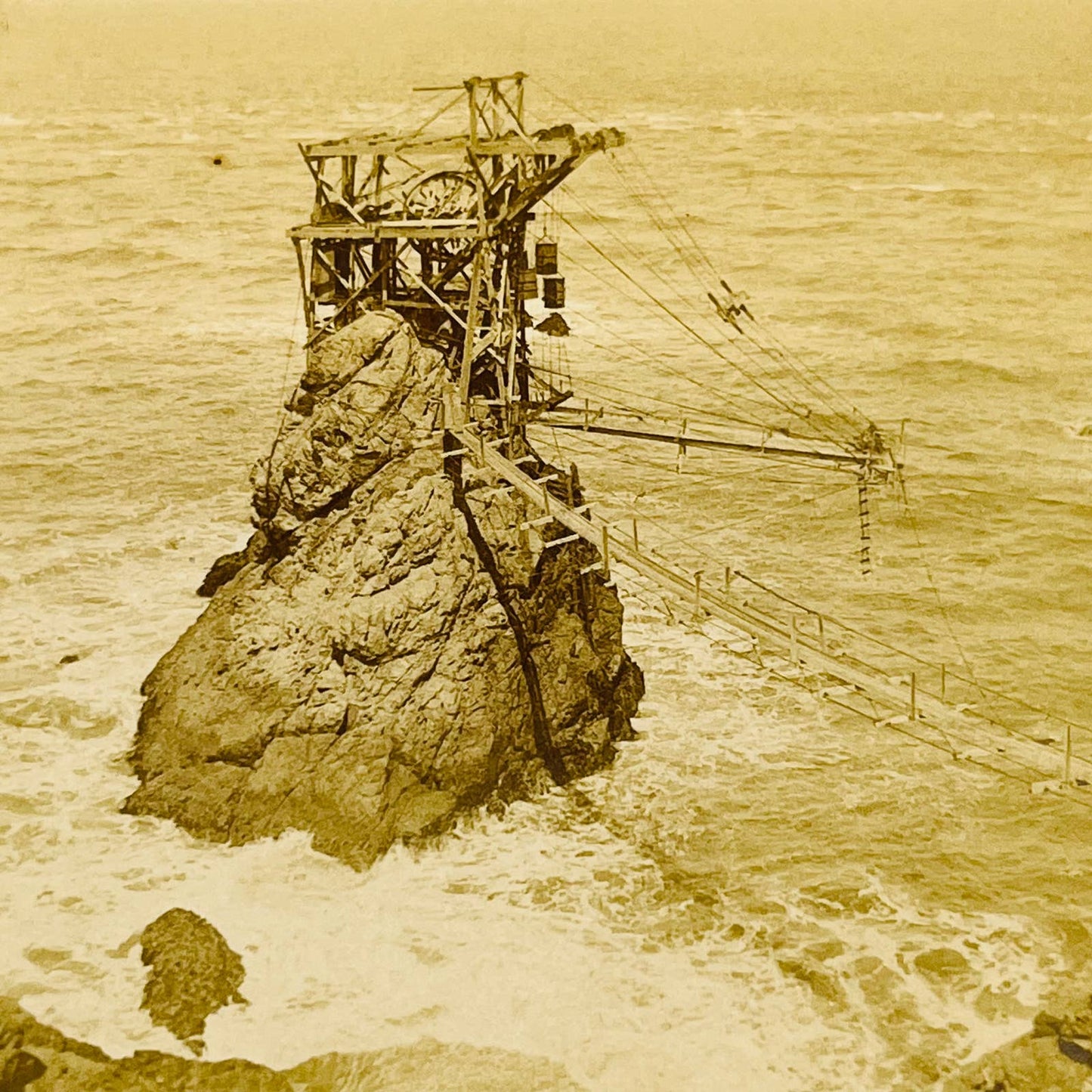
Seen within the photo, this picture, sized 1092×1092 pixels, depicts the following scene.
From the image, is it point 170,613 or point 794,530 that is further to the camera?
point 794,530

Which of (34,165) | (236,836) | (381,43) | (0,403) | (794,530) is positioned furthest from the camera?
(381,43)

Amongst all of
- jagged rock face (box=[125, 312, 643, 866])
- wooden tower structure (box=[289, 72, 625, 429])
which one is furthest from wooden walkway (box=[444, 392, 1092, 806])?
wooden tower structure (box=[289, 72, 625, 429])

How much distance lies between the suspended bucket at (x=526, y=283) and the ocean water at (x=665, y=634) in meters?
3.18

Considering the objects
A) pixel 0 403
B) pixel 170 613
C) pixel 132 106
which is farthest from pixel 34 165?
pixel 170 613

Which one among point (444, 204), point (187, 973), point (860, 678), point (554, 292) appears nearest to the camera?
point (860, 678)

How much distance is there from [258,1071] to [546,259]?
16.7 m

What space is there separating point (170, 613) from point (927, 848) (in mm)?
21643

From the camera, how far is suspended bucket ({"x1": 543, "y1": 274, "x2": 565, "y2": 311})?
86.2ft

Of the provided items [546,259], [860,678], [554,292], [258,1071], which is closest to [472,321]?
[554,292]

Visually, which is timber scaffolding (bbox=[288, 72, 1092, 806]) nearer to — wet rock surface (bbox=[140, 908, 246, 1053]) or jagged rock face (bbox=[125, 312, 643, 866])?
jagged rock face (bbox=[125, 312, 643, 866])

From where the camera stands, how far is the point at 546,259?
26688 mm

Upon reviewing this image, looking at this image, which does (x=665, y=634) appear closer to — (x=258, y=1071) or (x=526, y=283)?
(x=526, y=283)

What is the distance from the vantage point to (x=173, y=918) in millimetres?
23266

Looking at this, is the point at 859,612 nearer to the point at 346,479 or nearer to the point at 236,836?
the point at 346,479
